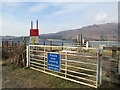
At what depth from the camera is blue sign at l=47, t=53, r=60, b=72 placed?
4.79 m

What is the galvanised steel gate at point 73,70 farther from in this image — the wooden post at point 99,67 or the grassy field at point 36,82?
the grassy field at point 36,82

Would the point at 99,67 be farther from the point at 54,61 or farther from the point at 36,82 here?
the point at 36,82

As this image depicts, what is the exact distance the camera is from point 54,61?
16.1 ft

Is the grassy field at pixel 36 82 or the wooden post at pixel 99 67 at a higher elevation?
the wooden post at pixel 99 67

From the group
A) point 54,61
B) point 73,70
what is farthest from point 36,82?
point 73,70

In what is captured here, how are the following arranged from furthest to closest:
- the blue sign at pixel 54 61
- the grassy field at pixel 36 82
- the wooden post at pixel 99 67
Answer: the blue sign at pixel 54 61, the grassy field at pixel 36 82, the wooden post at pixel 99 67

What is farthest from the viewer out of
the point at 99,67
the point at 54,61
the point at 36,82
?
the point at 54,61

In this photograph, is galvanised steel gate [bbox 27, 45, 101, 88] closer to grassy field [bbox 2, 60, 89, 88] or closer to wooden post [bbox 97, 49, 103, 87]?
wooden post [bbox 97, 49, 103, 87]

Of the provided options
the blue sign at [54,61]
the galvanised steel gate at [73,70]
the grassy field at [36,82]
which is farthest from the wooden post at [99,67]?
the blue sign at [54,61]

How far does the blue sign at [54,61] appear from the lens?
4.79 metres

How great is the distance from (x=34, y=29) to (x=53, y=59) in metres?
3.47

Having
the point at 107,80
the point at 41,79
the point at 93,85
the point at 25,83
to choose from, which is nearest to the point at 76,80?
the point at 93,85

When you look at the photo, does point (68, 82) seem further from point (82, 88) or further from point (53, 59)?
point (53, 59)

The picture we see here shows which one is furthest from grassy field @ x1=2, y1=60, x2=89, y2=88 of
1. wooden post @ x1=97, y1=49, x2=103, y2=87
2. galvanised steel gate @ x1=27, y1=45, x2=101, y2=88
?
wooden post @ x1=97, y1=49, x2=103, y2=87
